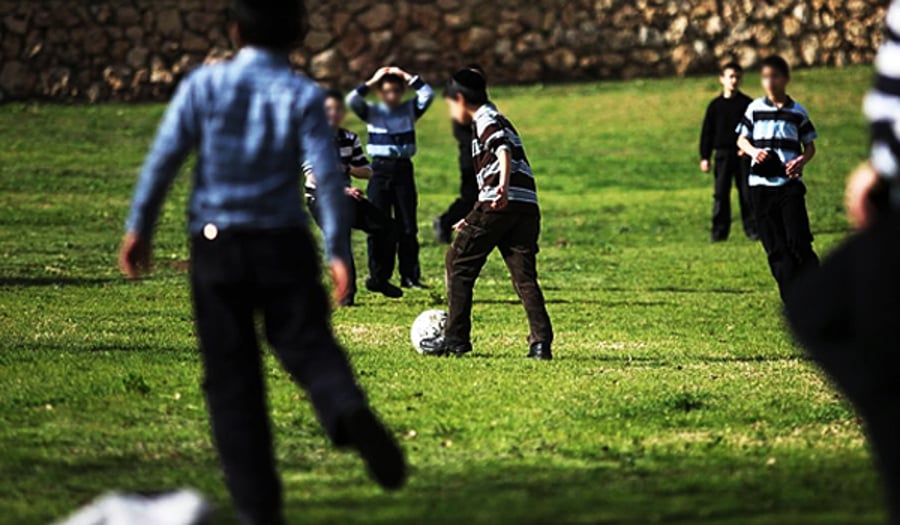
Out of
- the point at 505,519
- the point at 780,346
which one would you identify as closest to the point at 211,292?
the point at 505,519

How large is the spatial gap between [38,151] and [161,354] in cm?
1739

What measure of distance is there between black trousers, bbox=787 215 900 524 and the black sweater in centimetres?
1610

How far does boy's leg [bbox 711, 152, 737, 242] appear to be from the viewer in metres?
22.0

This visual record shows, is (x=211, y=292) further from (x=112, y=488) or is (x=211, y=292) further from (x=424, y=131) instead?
(x=424, y=131)

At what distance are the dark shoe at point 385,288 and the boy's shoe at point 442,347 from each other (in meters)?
4.01

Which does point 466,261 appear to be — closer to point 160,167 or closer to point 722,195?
point 160,167

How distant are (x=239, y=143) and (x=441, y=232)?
14248 mm

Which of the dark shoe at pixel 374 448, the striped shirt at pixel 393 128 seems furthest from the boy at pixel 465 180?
the dark shoe at pixel 374 448

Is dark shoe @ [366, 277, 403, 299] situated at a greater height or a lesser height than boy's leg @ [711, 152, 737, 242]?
greater

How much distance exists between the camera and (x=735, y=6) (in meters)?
36.2

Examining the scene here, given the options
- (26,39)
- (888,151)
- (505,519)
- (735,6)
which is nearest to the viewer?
(888,151)

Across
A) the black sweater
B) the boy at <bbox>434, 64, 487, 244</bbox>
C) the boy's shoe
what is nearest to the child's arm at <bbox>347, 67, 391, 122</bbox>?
the boy at <bbox>434, 64, 487, 244</bbox>

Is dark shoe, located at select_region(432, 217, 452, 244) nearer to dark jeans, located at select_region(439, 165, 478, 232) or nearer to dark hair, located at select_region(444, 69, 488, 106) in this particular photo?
dark jeans, located at select_region(439, 165, 478, 232)

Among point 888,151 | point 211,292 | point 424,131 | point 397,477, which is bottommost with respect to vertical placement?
point 424,131
